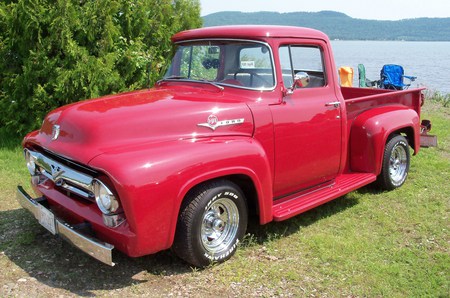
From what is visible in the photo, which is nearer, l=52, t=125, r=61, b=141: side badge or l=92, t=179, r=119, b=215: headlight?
l=92, t=179, r=119, b=215: headlight

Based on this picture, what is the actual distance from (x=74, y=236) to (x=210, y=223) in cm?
109

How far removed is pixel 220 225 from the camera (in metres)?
3.94

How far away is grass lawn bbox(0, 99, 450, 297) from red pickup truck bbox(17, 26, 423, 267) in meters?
0.30

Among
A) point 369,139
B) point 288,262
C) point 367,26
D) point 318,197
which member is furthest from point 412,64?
point 367,26

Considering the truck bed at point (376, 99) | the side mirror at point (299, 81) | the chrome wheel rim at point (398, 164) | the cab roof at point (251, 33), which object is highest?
the cab roof at point (251, 33)

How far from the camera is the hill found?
110 meters

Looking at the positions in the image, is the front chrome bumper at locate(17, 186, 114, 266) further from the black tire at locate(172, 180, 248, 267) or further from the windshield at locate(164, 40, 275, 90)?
the windshield at locate(164, 40, 275, 90)

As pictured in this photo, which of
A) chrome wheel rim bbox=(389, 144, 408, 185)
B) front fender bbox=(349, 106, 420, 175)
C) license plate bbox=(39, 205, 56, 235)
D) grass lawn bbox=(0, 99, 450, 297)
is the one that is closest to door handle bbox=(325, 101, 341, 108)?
front fender bbox=(349, 106, 420, 175)

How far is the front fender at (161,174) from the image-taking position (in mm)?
3180

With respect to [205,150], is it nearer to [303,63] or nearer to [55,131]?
[55,131]

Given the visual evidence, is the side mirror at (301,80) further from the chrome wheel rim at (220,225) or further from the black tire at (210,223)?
the chrome wheel rim at (220,225)

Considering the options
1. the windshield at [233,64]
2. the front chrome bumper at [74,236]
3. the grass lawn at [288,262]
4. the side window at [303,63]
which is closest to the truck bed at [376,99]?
the side window at [303,63]

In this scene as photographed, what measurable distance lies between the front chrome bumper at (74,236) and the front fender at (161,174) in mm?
216

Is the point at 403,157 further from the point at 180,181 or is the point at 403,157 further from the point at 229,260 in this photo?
the point at 180,181
